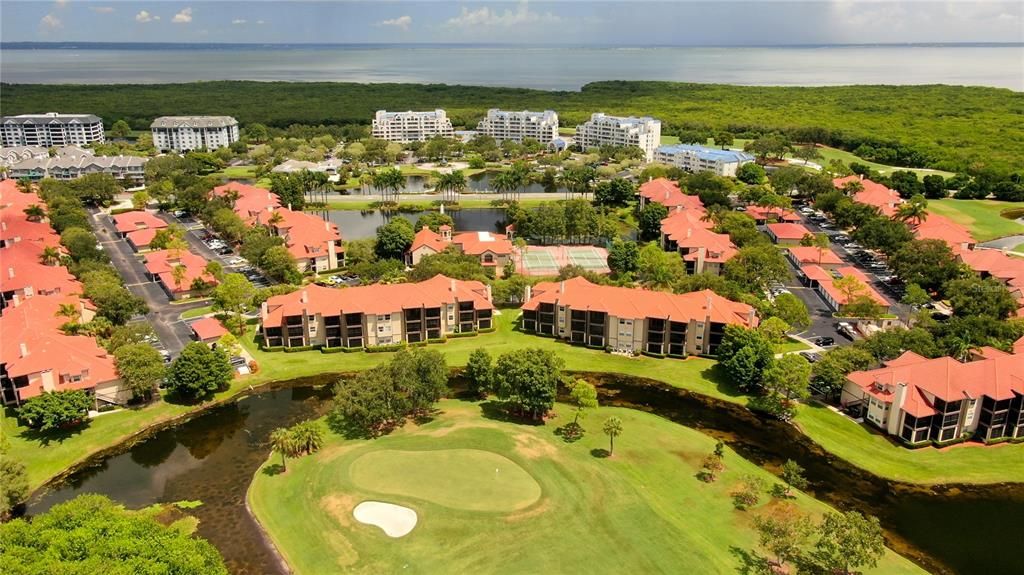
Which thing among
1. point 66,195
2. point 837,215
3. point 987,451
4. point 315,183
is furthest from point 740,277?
point 66,195

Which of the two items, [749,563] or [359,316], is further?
[359,316]

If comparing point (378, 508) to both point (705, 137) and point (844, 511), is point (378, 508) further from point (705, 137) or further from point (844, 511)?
point (705, 137)

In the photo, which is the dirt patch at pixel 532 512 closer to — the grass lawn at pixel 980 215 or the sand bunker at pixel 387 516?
the sand bunker at pixel 387 516

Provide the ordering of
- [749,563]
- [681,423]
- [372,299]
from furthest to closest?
1. [372,299]
2. [681,423]
3. [749,563]

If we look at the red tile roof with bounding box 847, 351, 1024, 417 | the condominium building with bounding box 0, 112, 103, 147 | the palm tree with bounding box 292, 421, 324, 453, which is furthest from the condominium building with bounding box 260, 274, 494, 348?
the condominium building with bounding box 0, 112, 103, 147

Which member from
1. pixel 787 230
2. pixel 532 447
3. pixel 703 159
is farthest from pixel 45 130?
pixel 532 447

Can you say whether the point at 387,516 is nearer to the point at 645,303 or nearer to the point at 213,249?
the point at 645,303

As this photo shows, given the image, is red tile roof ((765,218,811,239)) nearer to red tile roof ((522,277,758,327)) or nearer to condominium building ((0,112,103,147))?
red tile roof ((522,277,758,327))
